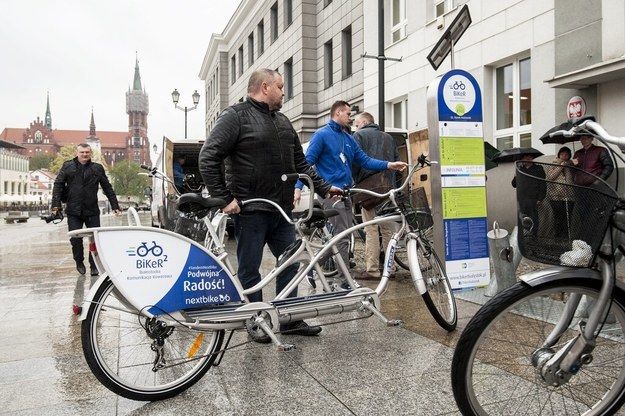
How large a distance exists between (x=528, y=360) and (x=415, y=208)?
2.27 metres

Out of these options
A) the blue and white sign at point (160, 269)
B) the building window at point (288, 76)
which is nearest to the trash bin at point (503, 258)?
the blue and white sign at point (160, 269)

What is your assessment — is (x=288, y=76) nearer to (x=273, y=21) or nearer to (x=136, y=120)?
(x=273, y=21)

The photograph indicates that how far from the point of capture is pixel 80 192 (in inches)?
317

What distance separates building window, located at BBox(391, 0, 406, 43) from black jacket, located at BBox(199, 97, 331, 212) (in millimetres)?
13694

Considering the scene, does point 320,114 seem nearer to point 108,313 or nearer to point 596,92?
point 596,92

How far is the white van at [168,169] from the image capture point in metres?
10.9

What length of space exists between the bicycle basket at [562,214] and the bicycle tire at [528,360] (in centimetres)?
14

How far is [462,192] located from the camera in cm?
566

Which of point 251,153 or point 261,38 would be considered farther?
point 261,38

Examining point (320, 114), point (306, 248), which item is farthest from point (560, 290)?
point (320, 114)

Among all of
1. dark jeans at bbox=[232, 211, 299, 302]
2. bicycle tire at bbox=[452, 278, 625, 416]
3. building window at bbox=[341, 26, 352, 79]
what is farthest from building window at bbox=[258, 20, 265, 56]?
bicycle tire at bbox=[452, 278, 625, 416]

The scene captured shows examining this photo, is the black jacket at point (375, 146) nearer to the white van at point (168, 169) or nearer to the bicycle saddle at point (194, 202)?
the white van at point (168, 169)

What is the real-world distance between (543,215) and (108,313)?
7.75 feet

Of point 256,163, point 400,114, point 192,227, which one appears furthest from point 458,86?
point 400,114
